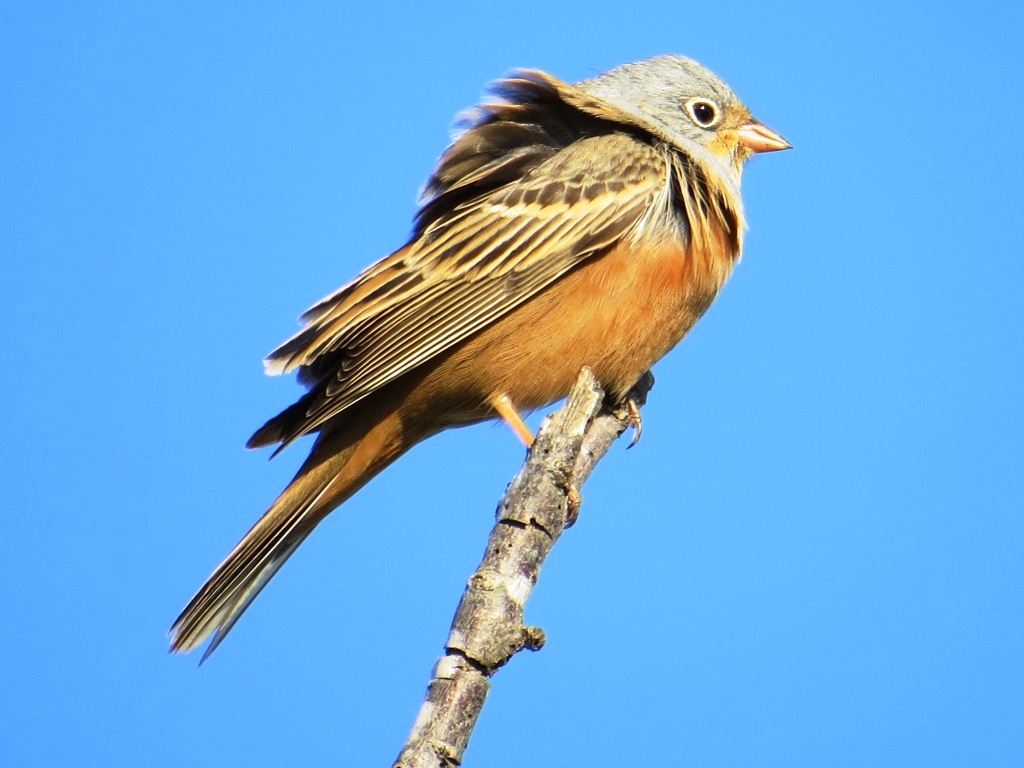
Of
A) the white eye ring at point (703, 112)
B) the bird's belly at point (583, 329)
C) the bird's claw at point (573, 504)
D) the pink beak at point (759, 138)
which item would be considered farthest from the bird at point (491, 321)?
the pink beak at point (759, 138)

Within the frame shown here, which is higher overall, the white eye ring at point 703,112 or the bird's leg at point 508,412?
the white eye ring at point 703,112

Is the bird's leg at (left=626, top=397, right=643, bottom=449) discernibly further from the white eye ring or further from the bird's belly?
the white eye ring

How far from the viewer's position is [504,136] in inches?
285

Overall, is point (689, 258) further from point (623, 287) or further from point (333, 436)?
point (333, 436)

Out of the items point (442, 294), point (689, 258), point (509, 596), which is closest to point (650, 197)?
point (689, 258)

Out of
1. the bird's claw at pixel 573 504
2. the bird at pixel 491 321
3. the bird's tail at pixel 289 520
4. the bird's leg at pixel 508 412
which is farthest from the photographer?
the bird's leg at pixel 508 412

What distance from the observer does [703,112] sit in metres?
8.17

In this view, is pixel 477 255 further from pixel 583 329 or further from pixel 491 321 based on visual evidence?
pixel 583 329

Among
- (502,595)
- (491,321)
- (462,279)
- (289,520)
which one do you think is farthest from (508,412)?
(502,595)

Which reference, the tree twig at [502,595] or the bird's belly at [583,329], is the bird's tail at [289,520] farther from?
the tree twig at [502,595]

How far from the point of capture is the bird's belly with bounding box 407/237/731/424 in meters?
6.58

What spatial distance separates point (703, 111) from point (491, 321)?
262cm

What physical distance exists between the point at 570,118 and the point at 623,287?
1.33 meters

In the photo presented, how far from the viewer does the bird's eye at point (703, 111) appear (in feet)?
26.6
